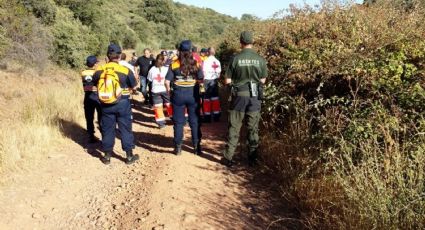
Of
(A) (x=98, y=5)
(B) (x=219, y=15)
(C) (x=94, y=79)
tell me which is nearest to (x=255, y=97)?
(C) (x=94, y=79)

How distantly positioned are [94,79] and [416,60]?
16.7ft

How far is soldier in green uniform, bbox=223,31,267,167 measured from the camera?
6.33 meters

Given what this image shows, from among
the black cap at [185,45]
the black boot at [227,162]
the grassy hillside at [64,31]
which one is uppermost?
the grassy hillside at [64,31]

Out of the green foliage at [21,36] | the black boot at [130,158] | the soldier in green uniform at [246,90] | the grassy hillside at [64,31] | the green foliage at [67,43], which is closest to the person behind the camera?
the soldier in green uniform at [246,90]

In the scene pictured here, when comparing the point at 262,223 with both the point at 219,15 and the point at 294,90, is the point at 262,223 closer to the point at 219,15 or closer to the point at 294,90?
the point at 294,90

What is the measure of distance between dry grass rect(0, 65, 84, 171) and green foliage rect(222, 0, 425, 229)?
425 cm

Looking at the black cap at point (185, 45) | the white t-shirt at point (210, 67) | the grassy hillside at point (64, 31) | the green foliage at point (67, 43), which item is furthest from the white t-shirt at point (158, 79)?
the green foliage at point (67, 43)

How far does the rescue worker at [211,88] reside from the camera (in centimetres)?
973

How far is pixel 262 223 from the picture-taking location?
15.4 ft

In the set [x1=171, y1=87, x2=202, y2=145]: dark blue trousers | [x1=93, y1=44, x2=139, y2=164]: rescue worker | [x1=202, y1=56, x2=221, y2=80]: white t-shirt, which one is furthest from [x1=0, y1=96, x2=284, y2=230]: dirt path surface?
[x1=202, y1=56, x2=221, y2=80]: white t-shirt

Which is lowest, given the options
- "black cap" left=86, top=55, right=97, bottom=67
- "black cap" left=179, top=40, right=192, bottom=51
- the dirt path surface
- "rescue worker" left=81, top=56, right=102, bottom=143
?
the dirt path surface

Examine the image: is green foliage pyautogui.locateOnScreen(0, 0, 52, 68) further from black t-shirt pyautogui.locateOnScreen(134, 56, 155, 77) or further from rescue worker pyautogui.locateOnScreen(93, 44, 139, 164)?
rescue worker pyautogui.locateOnScreen(93, 44, 139, 164)

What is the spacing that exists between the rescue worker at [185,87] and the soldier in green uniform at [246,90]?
0.83m

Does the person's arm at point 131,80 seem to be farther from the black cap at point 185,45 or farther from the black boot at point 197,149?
the black boot at point 197,149
